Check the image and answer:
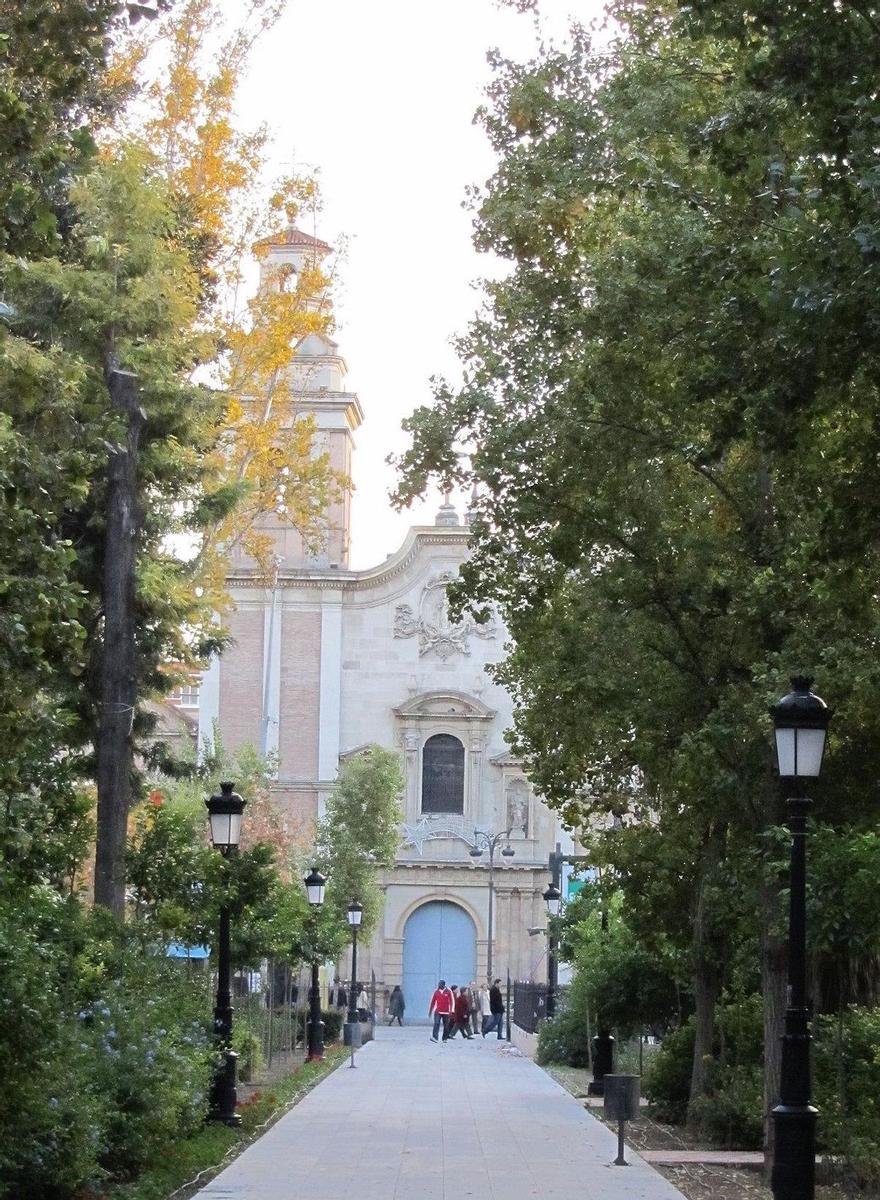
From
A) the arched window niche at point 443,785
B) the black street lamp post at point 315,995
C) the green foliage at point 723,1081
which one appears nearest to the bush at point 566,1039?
the black street lamp post at point 315,995

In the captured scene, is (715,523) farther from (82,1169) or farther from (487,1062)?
(487,1062)

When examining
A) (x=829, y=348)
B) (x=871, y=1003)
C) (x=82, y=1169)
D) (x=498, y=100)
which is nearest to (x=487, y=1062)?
(x=871, y=1003)

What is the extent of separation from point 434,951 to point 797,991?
46.6 m

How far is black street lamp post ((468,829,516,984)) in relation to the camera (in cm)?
5647

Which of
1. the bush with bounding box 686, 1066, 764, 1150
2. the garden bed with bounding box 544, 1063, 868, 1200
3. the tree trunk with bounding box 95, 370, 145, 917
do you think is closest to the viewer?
the garden bed with bounding box 544, 1063, 868, 1200

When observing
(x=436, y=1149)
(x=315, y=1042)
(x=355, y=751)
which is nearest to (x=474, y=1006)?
(x=355, y=751)

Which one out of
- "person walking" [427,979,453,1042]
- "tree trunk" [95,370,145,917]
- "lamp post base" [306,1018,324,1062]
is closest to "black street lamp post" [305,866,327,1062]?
"lamp post base" [306,1018,324,1062]

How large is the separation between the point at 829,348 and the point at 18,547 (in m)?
4.75

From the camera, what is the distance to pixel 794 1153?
1214 centimetres

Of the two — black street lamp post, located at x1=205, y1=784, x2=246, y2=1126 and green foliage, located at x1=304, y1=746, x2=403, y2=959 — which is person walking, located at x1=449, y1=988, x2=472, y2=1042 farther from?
black street lamp post, located at x1=205, y1=784, x2=246, y2=1126

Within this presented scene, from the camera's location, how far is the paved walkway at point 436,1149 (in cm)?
1480

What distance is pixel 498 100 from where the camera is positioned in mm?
18453

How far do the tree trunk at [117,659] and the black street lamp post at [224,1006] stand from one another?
1578 millimetres

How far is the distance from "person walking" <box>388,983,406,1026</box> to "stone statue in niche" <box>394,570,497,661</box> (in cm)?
1049
